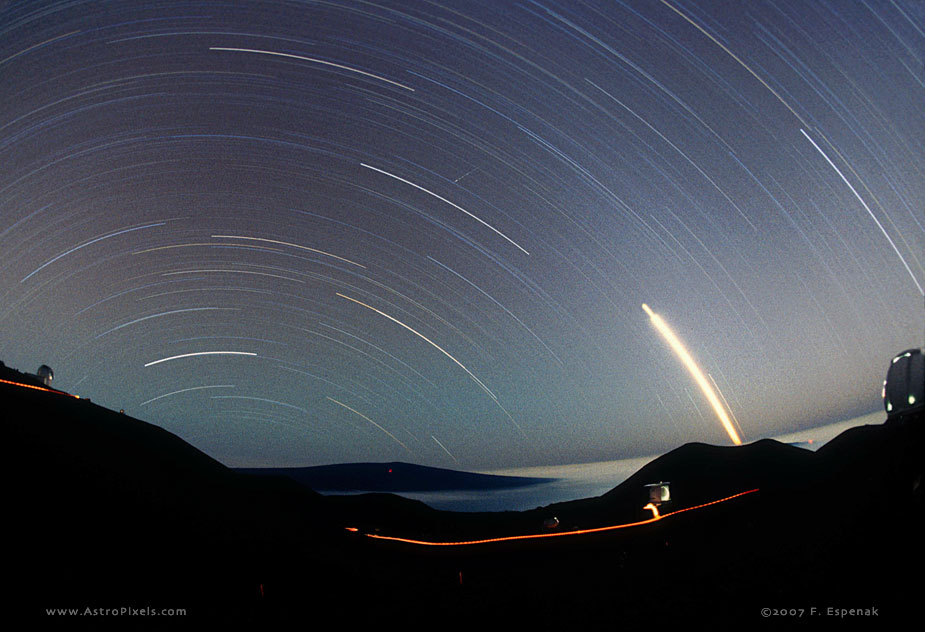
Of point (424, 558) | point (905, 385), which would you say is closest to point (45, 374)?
point (424, 558)

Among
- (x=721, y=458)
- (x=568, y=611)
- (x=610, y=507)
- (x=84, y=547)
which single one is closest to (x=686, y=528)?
(x=568, y=611)

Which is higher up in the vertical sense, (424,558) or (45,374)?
(45,374)

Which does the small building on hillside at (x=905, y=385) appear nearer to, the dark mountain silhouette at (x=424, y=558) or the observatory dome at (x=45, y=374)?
the dark mountain silhouette at (x=424, y=558)

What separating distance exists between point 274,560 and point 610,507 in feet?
205

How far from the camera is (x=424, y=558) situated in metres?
15.4

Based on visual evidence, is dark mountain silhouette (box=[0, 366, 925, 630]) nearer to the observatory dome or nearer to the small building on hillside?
the small building on hillside

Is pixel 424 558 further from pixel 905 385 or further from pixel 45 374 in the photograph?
pixel 45 374

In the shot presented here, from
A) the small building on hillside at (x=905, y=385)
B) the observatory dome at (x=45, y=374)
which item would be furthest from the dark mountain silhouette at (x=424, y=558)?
the observatory dome at (x=45, y=374)

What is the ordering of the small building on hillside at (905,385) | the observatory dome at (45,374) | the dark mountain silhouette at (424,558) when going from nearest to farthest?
the dark mountain silhouette at (424,558) < the small building on hillside at (905,385) < the observatory dome at (45,374)

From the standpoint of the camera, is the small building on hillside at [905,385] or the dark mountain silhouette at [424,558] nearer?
the dark mountain silhouette at [424,558]

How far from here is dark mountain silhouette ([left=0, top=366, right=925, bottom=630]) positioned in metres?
8.75

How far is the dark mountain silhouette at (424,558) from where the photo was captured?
8.75 m

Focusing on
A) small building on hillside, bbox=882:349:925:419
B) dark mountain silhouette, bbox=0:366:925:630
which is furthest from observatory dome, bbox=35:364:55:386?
small building on hillside, bbox=882:349:925:419

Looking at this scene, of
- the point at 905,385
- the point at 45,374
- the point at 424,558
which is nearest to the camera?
the point at 905,385
